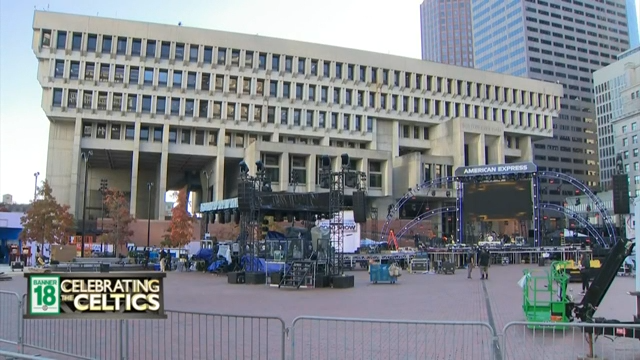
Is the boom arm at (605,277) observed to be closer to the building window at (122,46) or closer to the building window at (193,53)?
the building window at (193,53)

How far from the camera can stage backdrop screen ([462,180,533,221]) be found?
47719 millimetres

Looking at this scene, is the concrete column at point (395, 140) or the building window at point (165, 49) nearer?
the building window at point (165, 49)

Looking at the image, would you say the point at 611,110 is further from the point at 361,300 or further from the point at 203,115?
the point at 361,300

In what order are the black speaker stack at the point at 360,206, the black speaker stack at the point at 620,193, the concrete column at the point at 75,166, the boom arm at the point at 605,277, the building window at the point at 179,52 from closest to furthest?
the boom arm at the point at 605,277
the black speaker stack at the point at 620,193
the black speaker stack at the point at 360,206
the concrete column at the point at 75,166
the building window at the point at 179,52

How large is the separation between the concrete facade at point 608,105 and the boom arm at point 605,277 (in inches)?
5555

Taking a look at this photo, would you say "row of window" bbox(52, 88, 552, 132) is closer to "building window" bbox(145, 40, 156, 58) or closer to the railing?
"building window" bbox(145, 40, 156, 58)

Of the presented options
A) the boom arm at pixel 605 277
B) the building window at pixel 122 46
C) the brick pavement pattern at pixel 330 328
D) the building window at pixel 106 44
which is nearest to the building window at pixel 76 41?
the building window at pixel 106 44

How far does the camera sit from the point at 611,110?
13850cm

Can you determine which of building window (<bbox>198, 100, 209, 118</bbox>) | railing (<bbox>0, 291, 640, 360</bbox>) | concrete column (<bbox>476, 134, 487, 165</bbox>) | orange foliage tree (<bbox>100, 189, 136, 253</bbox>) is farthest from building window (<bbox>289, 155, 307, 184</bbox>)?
railing (<bbox>0, 291, 640, 360</bbox>)

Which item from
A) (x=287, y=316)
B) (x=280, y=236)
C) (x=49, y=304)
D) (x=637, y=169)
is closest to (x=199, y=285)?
(x=280, y=236)

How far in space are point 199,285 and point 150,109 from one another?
161 feet

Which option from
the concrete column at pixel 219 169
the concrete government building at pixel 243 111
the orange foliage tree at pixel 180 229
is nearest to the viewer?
the orange foliage tree at pixel 180 229
